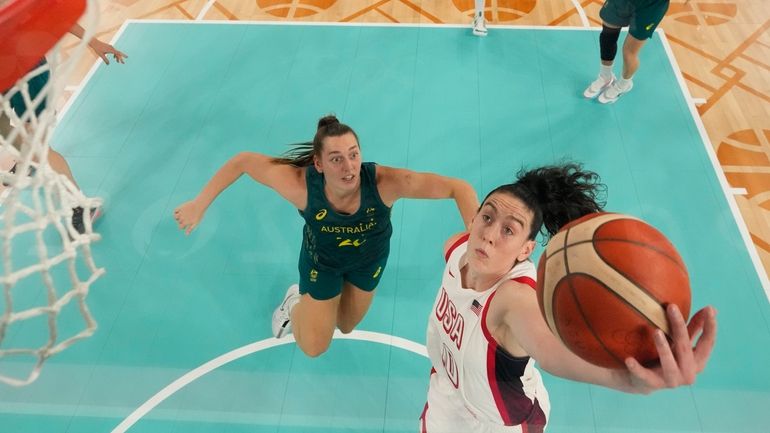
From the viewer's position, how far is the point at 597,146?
168 inches

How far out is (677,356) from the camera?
1.28 metres

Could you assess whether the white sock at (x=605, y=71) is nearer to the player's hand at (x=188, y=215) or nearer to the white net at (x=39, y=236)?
the player's hand at (x=188, y=215)

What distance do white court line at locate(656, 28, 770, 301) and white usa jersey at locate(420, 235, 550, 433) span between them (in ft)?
7.17

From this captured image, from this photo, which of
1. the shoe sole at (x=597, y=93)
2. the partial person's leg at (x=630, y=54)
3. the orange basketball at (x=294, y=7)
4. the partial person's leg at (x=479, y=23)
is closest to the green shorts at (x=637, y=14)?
the partial person's leg at (x=630, y=54)

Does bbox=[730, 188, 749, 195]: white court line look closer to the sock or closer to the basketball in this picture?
the basketball

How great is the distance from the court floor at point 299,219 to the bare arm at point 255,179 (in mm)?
872

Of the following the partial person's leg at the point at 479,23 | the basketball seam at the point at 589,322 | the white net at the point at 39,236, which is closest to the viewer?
the basketball seam at the point at 589,322

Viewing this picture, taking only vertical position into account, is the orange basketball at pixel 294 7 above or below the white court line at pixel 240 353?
above

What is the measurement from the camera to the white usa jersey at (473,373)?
6.49 ft

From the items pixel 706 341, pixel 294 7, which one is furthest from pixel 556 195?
pixel 294 7

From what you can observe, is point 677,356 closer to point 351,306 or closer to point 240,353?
point 351,306

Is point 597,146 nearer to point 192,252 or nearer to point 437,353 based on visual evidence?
point 437,353

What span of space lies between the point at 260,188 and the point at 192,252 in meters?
0.73

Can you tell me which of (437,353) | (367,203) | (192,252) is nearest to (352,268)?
(367,203)
